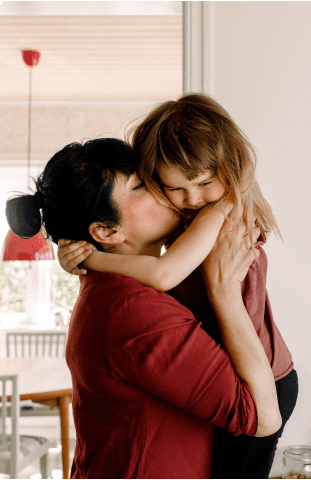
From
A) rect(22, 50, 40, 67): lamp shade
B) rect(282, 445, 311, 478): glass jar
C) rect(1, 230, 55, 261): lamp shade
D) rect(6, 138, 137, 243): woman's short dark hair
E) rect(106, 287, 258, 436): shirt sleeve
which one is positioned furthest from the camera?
rect(22, 50, 40, 67): lamp shade

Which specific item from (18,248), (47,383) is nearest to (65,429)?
(47,383)

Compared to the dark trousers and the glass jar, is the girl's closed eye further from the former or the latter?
the glass jar

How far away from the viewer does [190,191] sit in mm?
1051

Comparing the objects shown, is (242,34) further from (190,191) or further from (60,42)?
(60,42)

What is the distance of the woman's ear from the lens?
99cm

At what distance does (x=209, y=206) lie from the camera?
41.7 inches

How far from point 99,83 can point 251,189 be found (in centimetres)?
284

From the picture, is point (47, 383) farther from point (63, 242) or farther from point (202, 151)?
point (202, 151)

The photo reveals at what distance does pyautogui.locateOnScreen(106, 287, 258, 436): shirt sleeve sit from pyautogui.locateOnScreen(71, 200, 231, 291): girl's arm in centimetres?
8

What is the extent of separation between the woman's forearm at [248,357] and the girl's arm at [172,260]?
0.10m

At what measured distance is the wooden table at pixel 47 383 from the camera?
2.63m

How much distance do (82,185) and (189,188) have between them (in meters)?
0.26

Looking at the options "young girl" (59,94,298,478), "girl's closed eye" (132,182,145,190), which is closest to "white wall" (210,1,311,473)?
"young girl" (59,94,298,478)

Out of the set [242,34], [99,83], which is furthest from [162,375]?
[99,83]
